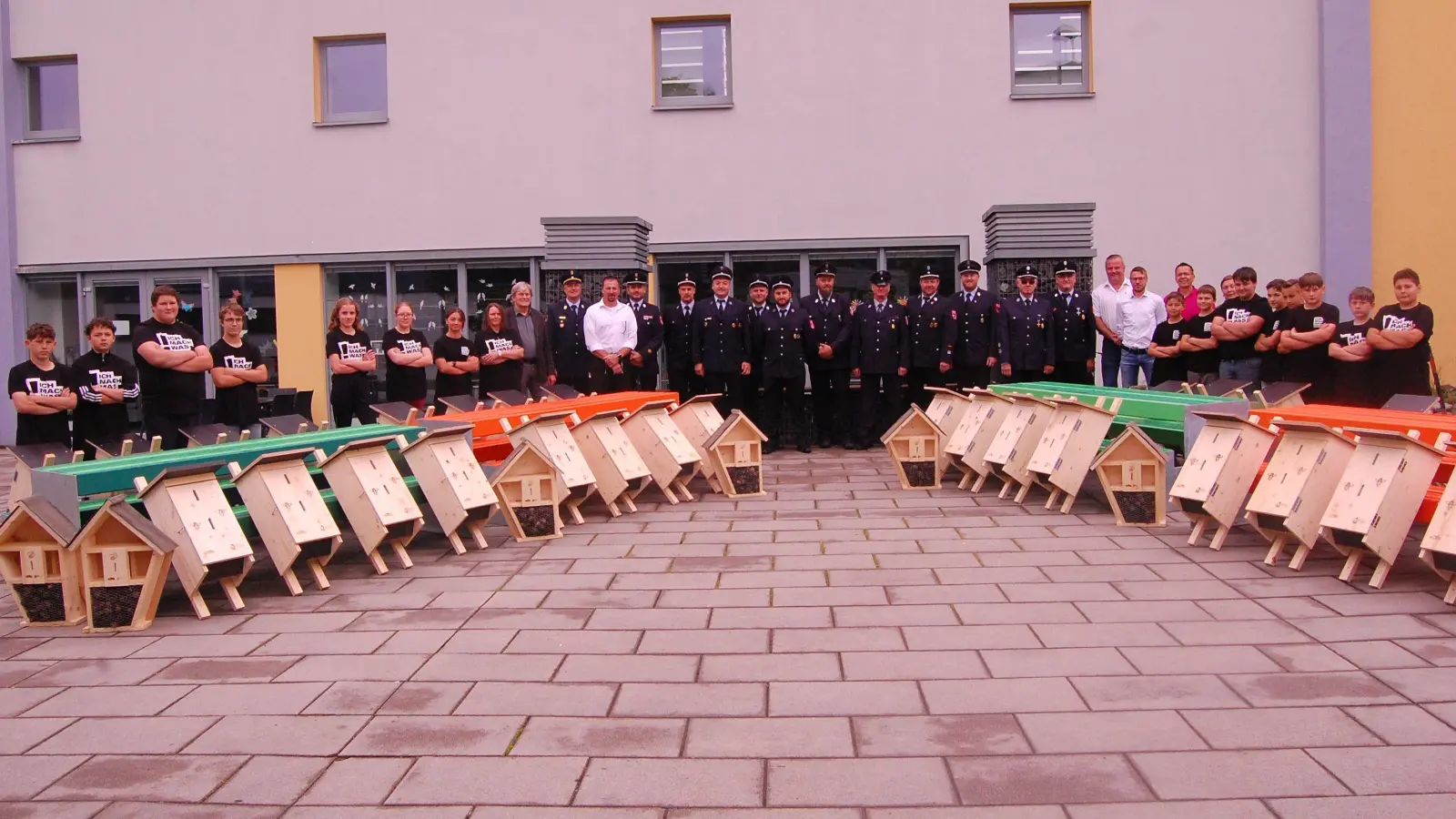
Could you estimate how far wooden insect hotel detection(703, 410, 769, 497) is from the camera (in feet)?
29.3

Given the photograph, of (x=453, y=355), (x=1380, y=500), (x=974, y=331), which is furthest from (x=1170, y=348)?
(x=453, y=355)

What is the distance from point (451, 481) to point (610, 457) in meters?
1.63

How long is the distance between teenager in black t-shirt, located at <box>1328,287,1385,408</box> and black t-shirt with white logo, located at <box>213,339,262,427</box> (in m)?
8.33

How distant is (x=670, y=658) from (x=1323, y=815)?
2.32 metres

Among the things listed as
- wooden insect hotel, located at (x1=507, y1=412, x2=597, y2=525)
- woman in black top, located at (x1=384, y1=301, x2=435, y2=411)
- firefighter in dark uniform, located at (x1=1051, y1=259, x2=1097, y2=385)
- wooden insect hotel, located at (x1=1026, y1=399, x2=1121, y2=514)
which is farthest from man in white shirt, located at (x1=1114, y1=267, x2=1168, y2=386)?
woman in black top, located at (x1=384, y1=301, x2=435, y2=411)

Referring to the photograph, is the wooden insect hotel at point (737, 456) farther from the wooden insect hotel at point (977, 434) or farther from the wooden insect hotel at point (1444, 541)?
the wooden insect hotel at point (1444, 541)

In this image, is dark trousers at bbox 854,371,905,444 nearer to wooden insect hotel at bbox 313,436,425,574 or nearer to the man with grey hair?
the man with grey hair

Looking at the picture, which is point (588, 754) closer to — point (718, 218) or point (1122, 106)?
point (718, 218)

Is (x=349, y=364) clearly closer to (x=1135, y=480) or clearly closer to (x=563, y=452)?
(x=563, y=452)

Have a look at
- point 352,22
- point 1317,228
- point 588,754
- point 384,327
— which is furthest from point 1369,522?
point 352,22

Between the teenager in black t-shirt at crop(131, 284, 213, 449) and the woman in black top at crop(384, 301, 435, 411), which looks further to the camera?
the woman in black top at crop(384, 301, 435, 411)

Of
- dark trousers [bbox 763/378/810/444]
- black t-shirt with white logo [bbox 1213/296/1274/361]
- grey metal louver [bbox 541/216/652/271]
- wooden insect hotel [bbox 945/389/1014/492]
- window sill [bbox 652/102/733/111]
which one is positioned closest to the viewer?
wooden insect hotel [bbox 945/389/1014/492]

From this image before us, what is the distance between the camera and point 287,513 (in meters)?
5.74

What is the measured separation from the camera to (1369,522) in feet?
17.6
